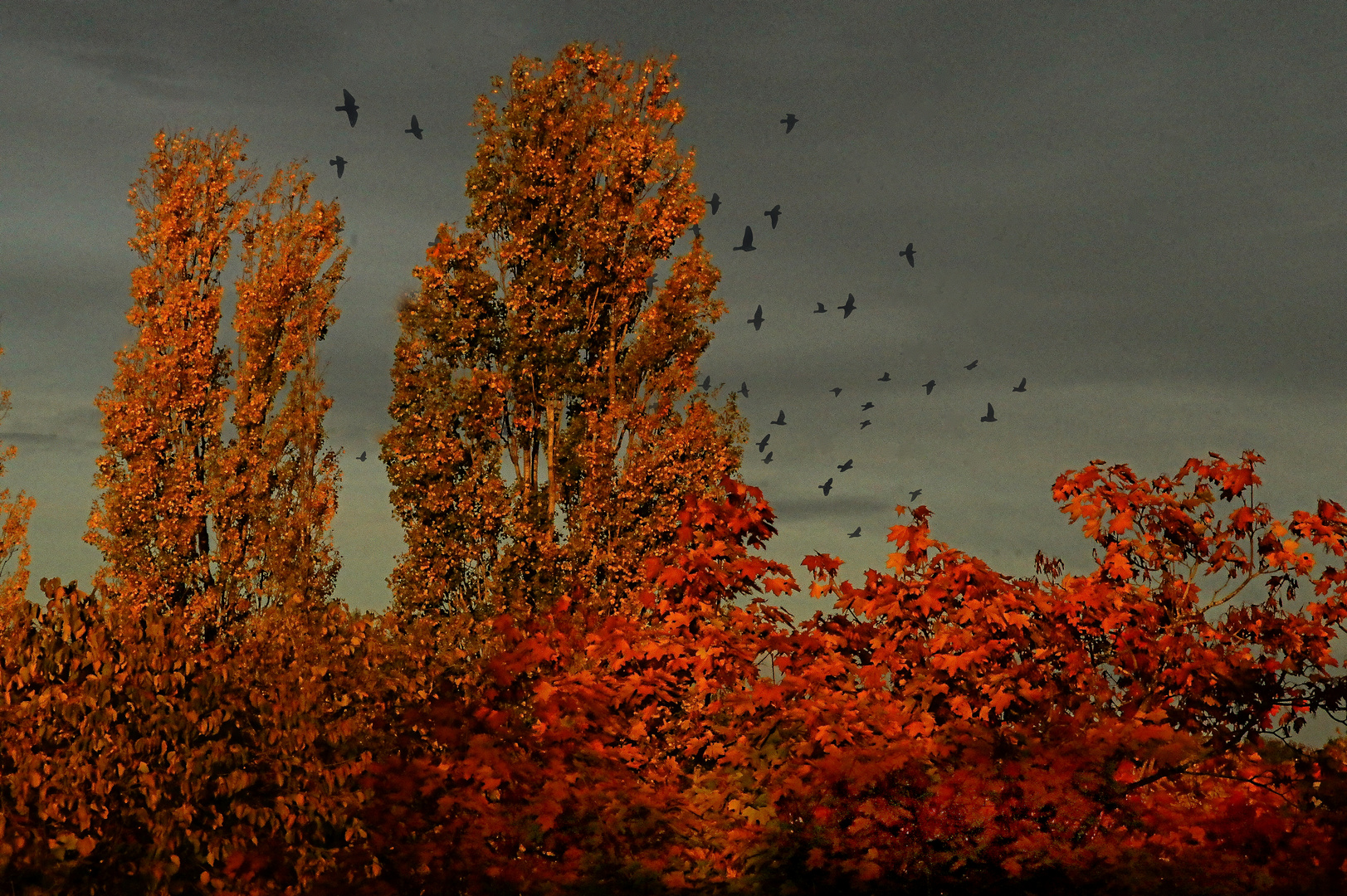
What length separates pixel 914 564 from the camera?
324 inches

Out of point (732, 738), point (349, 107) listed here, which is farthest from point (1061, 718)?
point (349, 107)

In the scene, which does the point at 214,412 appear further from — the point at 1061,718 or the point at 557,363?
the point at 1061,718

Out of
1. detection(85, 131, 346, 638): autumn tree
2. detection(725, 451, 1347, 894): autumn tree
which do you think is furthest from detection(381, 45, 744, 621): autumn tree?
detection(725, 451, 1347, 894): autumn tree

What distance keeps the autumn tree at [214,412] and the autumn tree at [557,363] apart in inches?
135

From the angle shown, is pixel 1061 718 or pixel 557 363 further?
pixel 557 363

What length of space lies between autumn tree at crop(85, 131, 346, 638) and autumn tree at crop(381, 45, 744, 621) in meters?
3.43

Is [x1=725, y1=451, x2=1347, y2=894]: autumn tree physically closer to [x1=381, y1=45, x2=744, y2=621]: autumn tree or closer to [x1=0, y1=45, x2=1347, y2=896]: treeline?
[x1=0, y1=45, x2=1347, y2=896]: treeline

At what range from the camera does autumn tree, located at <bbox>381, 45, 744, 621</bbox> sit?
19141 millimetres

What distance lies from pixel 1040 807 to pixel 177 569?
17.6 m

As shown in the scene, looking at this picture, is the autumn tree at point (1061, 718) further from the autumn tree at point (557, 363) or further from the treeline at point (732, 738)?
the autumn tree at point (557, 363)

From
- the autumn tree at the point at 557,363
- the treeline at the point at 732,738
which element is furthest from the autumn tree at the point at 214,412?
the treeline at the point at 732,738

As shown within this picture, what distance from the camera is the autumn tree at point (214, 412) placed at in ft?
70.6

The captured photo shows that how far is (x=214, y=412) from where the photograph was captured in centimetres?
2233

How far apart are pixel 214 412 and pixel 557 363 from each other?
6.94 meters
